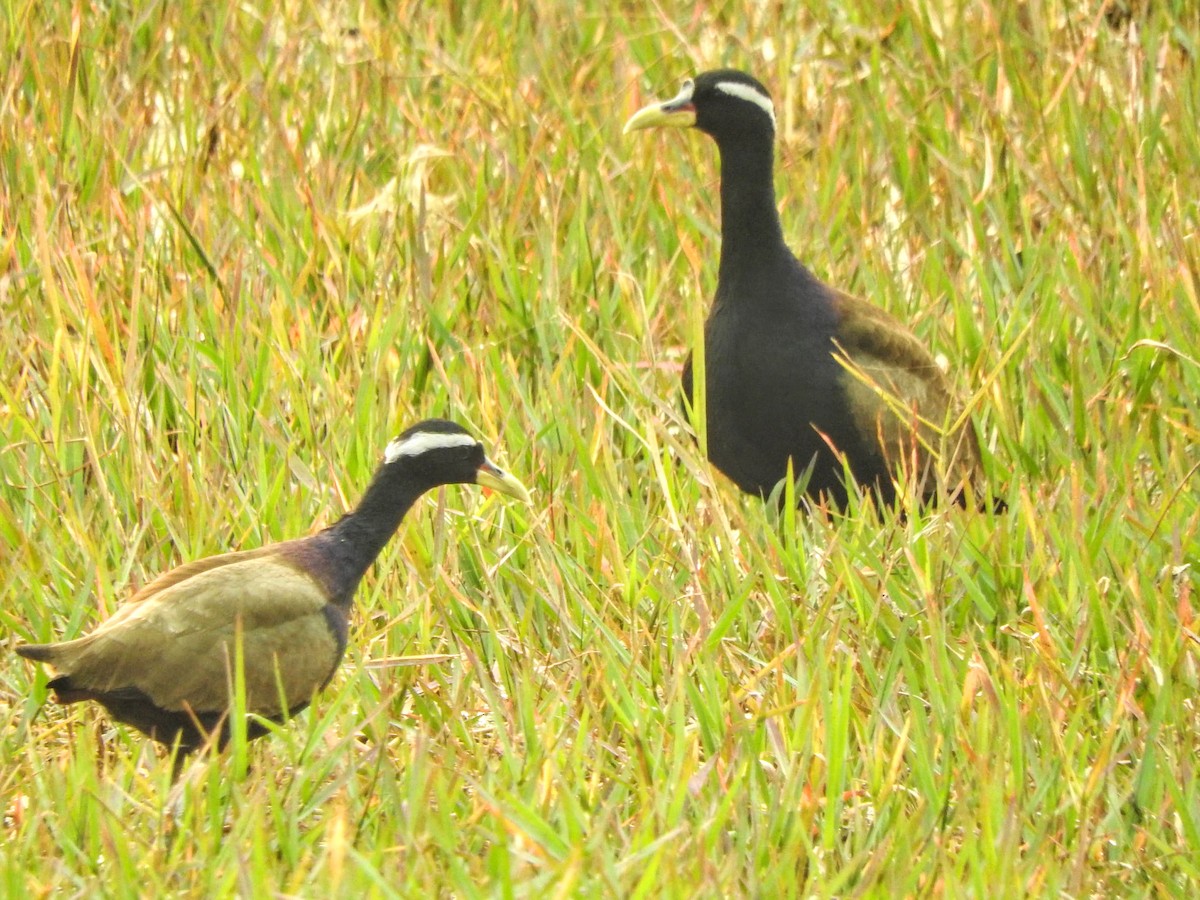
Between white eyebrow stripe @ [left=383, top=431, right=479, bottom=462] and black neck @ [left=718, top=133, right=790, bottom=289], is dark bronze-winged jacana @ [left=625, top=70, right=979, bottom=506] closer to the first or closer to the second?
black neck @ [left=718, top=133, right=790, bottom=289]

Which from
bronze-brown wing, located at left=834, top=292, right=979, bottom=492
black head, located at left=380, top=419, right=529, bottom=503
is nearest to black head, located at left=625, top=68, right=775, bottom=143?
bronze-brown wing, located at left=834, top=292, right=979, bottom=492

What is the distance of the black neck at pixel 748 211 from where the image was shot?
462 cm

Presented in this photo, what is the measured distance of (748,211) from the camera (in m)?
4.65

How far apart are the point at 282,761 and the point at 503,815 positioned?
0.70 metres

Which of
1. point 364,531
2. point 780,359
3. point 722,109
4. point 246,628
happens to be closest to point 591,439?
point 780,359

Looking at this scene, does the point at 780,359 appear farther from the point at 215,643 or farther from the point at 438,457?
the point at 215,643

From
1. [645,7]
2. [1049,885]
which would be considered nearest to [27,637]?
[1049,885]

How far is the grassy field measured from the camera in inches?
119

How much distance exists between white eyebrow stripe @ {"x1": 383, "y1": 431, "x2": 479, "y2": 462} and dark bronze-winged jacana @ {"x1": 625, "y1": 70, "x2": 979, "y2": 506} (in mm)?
846

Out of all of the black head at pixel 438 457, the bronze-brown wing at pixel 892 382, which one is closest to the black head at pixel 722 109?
the bronze-brown wing at pixel 892 382

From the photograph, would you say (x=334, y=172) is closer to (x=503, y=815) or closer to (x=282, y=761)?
(x=282, y=761)

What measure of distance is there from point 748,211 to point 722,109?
27cm

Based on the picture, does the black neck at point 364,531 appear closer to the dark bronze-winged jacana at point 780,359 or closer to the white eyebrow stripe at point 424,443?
the white eyebrow stripe at point 424,443

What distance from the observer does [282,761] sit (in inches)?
133
